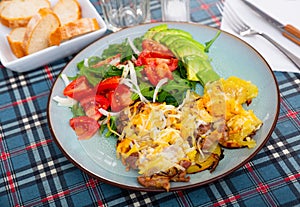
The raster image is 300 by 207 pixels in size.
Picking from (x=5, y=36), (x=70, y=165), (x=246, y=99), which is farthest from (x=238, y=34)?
(x=5, y=36)

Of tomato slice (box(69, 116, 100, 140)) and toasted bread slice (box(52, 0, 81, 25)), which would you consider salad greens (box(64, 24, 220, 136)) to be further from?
toasted bread slice (box(52, 0, 81, 25))

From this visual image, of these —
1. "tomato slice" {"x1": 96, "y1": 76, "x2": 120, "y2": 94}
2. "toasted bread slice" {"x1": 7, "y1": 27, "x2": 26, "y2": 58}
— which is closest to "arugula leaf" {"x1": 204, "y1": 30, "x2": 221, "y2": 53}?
"tomato slice" {"x1": 96, "y1": 76, "x2": 120, "y2": 94}

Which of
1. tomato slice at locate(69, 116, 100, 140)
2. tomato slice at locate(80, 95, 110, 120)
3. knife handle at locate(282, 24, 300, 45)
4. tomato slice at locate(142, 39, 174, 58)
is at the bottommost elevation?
tomato slice at locate(69, 116, 100, 140)

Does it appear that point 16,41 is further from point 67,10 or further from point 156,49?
point 156,49

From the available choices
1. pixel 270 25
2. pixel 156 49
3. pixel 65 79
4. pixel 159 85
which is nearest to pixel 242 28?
pixel 270 25

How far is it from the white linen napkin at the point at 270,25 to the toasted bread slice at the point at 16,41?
0.88 metres

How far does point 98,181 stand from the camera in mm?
1410

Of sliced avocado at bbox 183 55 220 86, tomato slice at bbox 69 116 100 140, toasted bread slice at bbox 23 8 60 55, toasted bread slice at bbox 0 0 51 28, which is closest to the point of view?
tomato slice at bbox 69 116 100 140

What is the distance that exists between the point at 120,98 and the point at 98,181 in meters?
0.29

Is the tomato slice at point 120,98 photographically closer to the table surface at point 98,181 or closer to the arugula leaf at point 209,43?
the table surface at point 98,181

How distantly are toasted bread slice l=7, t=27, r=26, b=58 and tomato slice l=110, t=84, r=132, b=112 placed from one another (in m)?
0.59

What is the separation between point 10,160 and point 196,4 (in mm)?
1145

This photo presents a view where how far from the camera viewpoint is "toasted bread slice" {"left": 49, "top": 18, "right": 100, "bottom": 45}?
5.90 feet

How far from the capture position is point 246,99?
1.46 m
